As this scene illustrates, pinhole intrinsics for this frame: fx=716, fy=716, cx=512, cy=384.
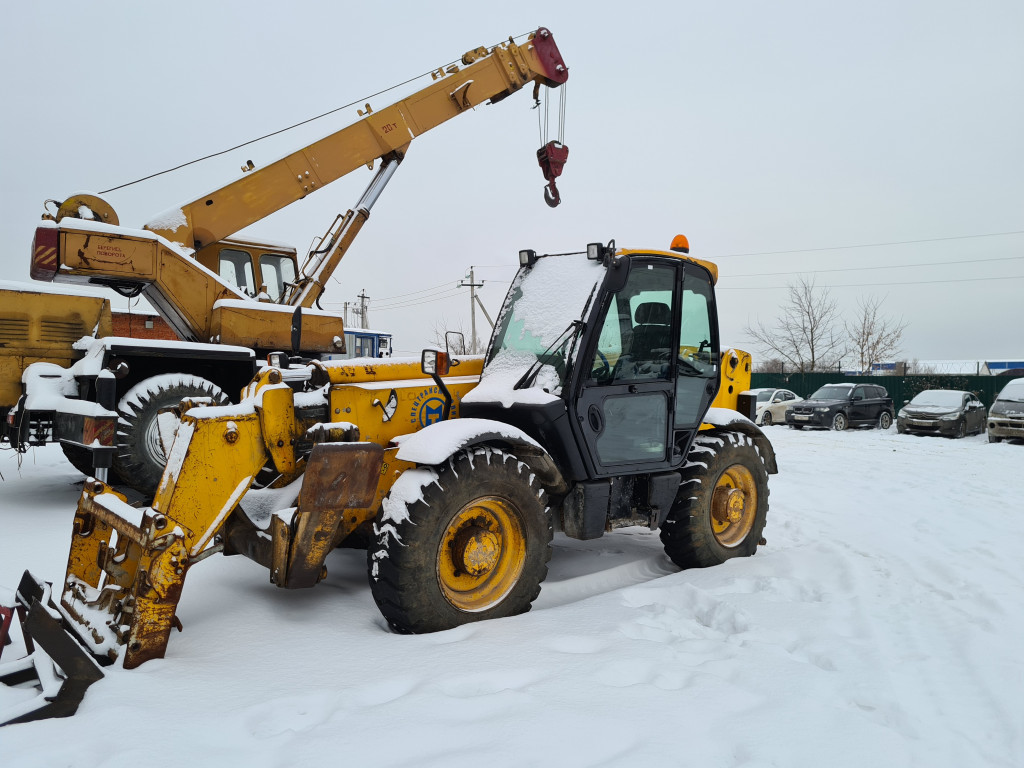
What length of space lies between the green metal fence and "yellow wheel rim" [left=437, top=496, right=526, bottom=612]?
84.3ft

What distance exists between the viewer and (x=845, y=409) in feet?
67.7

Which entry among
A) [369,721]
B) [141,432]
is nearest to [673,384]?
[369,721]

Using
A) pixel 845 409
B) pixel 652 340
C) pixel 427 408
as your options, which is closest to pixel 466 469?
pixel 427 408

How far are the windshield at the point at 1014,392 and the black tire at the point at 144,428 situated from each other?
17.8m

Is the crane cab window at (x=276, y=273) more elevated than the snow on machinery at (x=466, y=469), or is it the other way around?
the crane cab window at (x=276, y=273)

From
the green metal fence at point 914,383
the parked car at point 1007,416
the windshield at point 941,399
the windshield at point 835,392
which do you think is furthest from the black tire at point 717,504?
the green metal fence at point 914,383

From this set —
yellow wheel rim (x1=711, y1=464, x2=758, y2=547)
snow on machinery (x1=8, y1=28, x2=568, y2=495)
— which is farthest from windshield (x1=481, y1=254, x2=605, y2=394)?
yellow wheel rim (x1=711, y1=464, x2=758, y2=547)

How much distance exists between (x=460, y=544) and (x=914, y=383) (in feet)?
89.9

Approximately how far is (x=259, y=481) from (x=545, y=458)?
1.71 meters

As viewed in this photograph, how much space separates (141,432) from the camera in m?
6.94

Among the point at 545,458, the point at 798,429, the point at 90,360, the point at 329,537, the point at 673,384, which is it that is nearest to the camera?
the point at 329,537

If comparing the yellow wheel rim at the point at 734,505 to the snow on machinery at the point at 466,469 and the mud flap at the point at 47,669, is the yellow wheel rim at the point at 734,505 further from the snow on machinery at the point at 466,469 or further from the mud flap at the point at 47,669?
the mud flap at the point at 47,669

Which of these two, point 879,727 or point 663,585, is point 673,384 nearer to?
point 663,585

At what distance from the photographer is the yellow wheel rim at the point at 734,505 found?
5.43 m
